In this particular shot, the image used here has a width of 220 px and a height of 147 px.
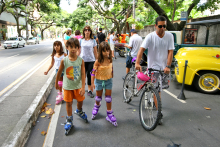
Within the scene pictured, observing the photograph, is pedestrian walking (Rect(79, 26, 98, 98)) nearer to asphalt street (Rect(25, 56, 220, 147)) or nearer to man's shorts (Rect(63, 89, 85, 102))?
asphalt street (Rect(25, 56, 220, 147))

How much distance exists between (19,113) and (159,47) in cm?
326

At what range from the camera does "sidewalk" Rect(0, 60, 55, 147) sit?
2.96 meters

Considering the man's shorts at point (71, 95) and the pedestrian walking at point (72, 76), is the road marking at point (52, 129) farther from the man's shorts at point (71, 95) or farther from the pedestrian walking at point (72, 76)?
the man's shorts at point (71, 95)

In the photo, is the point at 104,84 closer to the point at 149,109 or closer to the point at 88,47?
the point at 149,109

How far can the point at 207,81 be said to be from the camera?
219 inches

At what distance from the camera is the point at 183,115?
4.15 meters

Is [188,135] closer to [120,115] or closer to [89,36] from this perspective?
[120,115]

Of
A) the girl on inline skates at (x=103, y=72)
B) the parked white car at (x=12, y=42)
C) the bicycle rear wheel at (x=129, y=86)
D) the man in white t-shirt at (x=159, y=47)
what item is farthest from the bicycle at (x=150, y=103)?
the parked white car at (x=12, y=42)

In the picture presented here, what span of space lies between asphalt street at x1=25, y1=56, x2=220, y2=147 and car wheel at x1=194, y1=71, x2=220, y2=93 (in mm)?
759

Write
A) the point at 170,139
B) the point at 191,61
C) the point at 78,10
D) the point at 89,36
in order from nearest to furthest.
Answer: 1. the point at 170,139
2. the point at 89,36
3. the point at 191,61
4. the point at 78,10

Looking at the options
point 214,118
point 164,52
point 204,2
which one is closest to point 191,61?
point 214,118

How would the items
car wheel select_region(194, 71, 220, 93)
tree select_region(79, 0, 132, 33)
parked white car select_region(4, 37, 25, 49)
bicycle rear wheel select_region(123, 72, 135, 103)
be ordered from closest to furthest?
1. bicycle rear wheel select_region(123, 72, 135, 103)
2. car wheel select_region(194, 71, 220, 93)
3. tree select_region(79, 0, 132, 33)
4. parked white car select_region(4, 37, 25, 49)

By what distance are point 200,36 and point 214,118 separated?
12.6 m

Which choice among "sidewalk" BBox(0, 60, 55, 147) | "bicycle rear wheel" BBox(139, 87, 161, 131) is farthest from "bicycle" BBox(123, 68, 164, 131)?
"sidewalk" BBox(0, 60, 55, 147)
